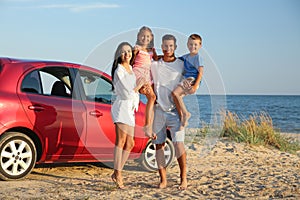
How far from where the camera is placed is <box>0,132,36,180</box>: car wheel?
233 inches

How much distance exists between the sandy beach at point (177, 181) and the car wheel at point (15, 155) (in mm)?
130

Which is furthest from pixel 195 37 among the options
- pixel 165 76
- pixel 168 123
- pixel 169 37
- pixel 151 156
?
pixel 151 156

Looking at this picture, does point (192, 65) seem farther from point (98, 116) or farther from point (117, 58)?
point (98, 116)

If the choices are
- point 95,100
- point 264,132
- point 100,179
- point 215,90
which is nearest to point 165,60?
point 215,90

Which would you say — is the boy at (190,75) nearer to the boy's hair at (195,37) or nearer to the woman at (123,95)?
the boy's hair at (195,37)

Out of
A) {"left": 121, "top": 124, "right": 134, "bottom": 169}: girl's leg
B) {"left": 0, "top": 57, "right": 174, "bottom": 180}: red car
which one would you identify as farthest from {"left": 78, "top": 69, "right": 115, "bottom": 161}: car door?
{"left": 121, "top": 124, "right": 134, "bottom": 169}: girl's leg

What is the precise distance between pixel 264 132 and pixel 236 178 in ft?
15.7

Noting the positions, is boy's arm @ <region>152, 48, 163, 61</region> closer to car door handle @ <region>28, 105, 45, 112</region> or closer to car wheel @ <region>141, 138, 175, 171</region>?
car door handle @ <region>28, 105, 45, 112</region>

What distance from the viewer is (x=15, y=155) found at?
6.00 metres

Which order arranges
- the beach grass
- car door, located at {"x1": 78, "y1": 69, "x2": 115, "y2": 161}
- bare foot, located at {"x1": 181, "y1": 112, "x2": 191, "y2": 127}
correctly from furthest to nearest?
the beach grass → car door, located at {"x1": 78, "y1": 69, "x2": 115, "y2": 161} → bare foot, located at {"x1": 181, "y1": 112, "x2": 191, "y2": 127}

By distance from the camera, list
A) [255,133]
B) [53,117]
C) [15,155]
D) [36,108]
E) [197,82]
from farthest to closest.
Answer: [255,133], [53,117], [36,108], [15,155], [197,82]

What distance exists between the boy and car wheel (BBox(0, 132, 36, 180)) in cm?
201

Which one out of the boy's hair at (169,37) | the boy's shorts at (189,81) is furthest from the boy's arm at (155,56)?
the boy's shorts at (189,81)

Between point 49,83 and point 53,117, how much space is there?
62cm
